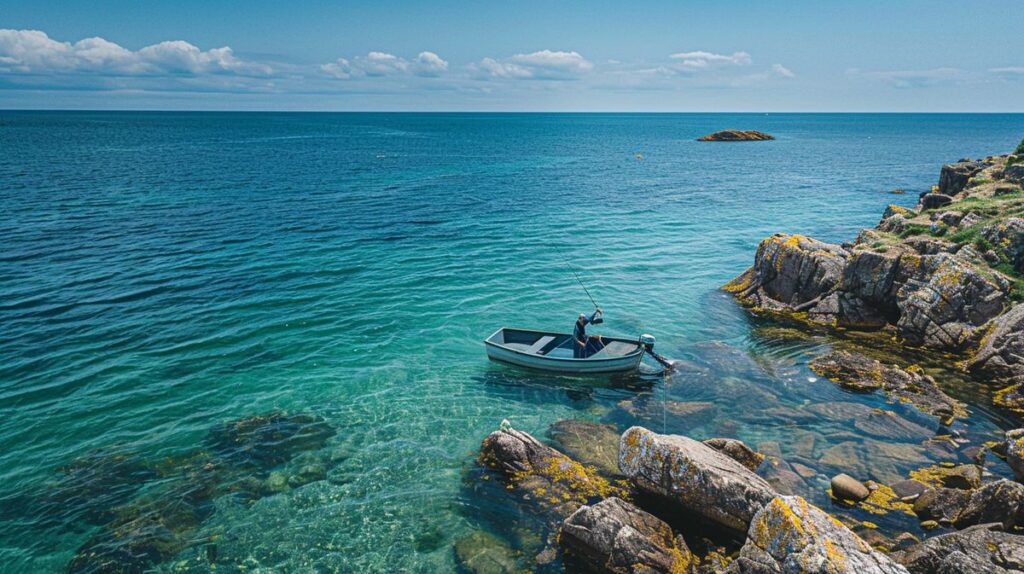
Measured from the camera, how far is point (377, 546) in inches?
548

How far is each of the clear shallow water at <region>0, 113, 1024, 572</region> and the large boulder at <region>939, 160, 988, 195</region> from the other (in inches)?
250

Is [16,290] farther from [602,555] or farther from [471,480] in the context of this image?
[602,555]

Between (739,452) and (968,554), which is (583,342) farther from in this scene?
(968,554)

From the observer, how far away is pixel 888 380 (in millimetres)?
21156

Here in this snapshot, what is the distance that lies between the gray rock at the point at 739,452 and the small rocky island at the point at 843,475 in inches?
2.0

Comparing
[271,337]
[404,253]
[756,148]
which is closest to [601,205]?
[404,253]

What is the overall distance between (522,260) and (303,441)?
23936 mm

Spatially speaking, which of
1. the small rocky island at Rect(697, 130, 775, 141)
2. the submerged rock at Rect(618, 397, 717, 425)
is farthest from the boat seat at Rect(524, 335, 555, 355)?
the small rocky island at Rect(697, 130, 775, 141)

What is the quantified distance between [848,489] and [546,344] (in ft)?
43.4

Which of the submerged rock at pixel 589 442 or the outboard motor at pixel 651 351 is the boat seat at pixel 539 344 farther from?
the submerged rock at pixel 589 442

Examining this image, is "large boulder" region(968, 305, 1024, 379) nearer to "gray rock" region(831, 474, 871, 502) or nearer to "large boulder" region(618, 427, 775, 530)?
"gray rock" region(831, 474, 871, 502)

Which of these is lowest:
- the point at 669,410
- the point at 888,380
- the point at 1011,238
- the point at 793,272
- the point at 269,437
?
the point at 269,437

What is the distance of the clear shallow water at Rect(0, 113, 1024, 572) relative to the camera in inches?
604

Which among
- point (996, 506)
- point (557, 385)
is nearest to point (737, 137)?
point (557, 385)
